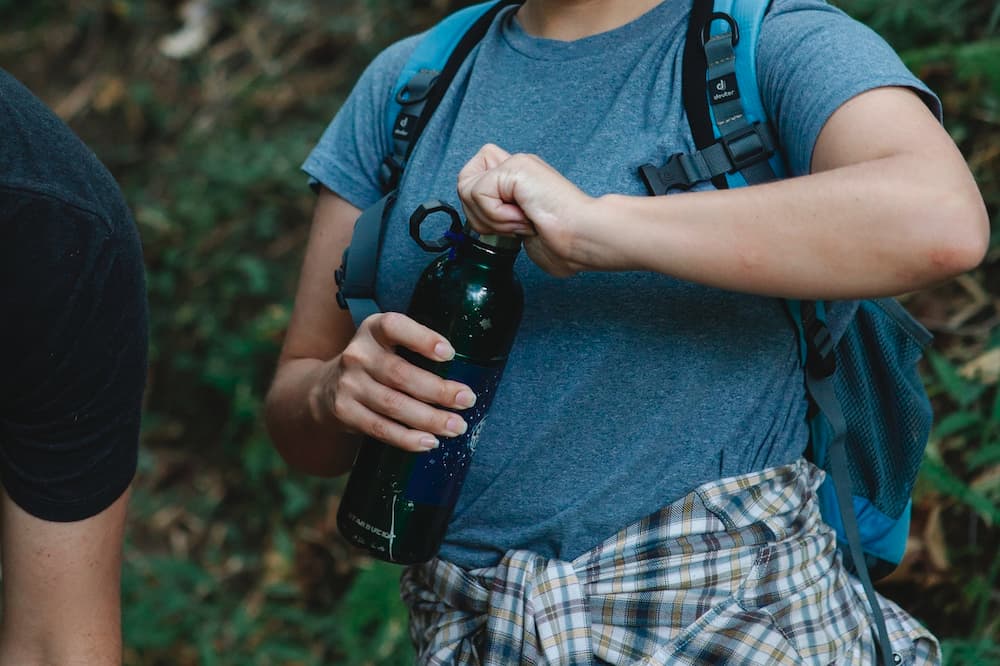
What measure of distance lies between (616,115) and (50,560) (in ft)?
4.08

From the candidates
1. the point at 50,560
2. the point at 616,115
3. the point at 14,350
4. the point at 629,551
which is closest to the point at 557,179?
the point at 616,115

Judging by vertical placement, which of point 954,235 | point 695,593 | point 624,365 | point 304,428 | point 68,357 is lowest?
point 304,428

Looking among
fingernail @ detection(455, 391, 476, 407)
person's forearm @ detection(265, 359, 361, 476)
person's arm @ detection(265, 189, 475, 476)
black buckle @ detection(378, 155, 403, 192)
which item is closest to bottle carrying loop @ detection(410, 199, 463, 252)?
person's arm @ detection(265, 189, 475, 476)

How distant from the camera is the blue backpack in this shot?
1.64 m

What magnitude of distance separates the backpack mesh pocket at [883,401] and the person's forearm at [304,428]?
98 cm

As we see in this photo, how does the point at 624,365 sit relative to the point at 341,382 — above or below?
above

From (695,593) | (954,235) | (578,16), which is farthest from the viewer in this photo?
(578,16)

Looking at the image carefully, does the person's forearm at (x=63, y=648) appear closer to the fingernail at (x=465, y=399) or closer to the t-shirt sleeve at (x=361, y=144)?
the fingernail at (x=465, y=399)

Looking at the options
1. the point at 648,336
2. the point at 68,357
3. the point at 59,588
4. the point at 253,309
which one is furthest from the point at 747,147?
the point at 253,309

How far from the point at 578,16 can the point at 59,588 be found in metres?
1.37

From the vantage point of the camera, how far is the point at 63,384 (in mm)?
1699

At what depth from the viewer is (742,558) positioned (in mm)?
1675

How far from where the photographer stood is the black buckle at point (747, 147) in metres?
1.62

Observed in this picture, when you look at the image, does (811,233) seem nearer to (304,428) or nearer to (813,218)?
(813,218)
